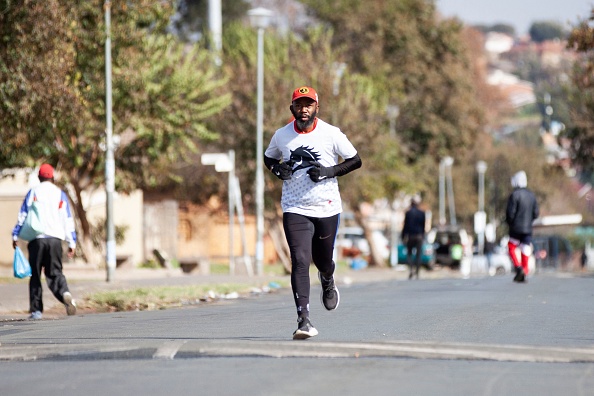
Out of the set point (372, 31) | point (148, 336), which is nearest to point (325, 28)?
point (372, 31)

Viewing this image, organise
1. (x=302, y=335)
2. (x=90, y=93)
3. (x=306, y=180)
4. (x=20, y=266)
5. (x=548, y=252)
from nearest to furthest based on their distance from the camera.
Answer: (x=302, y=335) → (x=306, y=180) → (x=20, y=266) → (x=90, y=93) → (x=548, y=252)

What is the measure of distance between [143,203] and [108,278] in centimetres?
2067

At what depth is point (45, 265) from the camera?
15.7m

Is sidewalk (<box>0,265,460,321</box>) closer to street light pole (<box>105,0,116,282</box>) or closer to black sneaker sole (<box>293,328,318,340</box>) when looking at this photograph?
street light pole (<box>105,0,116,282</box>)

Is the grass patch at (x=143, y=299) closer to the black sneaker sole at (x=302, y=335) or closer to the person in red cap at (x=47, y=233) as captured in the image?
the person in red cap at (x=47, y=233)

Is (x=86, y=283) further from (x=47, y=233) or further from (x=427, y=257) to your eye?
(x=427, y=257)

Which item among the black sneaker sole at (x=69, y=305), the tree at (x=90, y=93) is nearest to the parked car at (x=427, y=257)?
the tree at (x=90, y=93)

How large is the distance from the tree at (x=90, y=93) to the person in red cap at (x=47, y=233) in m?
4.75

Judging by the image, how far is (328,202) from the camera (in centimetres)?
1076

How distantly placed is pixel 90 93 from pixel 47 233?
12544 millimetres

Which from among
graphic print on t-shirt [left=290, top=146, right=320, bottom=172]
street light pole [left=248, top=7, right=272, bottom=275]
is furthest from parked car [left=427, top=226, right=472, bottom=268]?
graphic print on t-shirt [left=290, top=146, right=320, bottom=172]

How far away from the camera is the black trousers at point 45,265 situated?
15531 mm

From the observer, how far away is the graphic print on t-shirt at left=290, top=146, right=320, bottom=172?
10.7m

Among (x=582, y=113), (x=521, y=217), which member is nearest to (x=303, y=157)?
(x=521, y=217)
